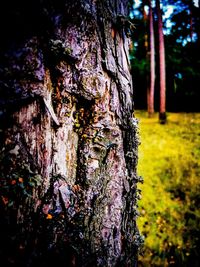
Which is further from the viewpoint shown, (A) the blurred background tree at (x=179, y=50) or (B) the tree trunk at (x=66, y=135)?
(A) the blurred background tree at (x=179, y=50)

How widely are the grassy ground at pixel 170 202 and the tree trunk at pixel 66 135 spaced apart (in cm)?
383

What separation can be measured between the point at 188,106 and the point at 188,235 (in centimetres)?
1215

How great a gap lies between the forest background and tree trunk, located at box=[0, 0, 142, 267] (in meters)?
0.57

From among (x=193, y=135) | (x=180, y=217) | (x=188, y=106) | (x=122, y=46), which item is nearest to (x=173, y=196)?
(x=180, y=217)

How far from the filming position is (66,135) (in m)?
1.11

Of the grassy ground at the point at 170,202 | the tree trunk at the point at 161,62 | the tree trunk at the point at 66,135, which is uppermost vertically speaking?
the tree trunk at the point at 161,62

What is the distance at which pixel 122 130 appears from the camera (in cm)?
127

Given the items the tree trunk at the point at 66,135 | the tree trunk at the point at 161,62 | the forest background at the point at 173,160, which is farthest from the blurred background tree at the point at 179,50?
the tree trunk at the point at 66,135

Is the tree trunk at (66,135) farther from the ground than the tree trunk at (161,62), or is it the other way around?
the tree trunk at (161,62)

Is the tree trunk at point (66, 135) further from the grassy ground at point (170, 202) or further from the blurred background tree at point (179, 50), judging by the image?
the blurred background tree at point (179, 50)

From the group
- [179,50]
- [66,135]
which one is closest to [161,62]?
[179,50]

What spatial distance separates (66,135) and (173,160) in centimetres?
618

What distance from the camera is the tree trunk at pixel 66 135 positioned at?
947 mm

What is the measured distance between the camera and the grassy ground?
4.55m
